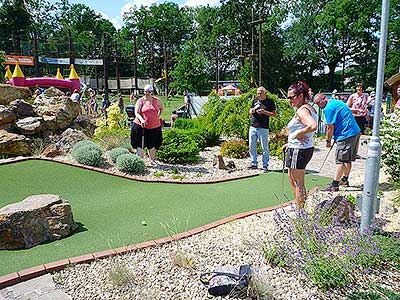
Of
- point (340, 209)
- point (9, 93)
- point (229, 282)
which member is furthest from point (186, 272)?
point (9, 93)

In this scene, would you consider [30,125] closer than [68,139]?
No

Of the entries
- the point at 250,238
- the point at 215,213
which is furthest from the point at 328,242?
the point at 215,213

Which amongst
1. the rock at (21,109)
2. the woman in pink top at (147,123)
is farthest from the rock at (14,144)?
the woman in pink top at (147,123)

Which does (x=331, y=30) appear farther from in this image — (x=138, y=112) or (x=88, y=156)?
(x=88, y=156)

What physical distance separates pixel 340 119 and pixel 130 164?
3606 mm

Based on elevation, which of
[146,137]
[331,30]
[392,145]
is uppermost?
[331,30]

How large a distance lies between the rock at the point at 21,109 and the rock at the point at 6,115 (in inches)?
5.0

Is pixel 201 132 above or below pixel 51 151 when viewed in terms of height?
above

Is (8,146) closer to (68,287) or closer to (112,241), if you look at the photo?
(112,241)

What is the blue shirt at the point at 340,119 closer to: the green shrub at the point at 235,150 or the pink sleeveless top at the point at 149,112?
the pink sleeveless top at the point at 149,112

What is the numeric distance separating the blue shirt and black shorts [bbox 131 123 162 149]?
317 centimetres

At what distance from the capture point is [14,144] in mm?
7672

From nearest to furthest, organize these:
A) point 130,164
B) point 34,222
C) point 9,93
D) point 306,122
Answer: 1. point 34,222
2. point 306,122
3. point 130,164
4. point 9,93

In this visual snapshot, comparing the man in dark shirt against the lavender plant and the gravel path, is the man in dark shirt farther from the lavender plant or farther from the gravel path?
the lavender plant
